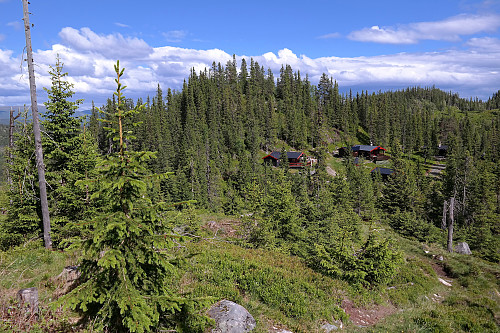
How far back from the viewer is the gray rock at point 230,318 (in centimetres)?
830

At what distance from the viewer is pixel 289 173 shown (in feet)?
245

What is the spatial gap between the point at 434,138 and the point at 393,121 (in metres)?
20.5

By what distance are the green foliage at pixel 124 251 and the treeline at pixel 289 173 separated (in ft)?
2.16

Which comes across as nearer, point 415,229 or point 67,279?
point 67,279

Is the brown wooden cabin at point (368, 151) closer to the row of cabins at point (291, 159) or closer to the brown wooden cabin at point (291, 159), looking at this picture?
the row of cabins at point (291, 159)

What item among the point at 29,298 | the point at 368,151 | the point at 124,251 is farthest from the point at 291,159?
the point at 124,251

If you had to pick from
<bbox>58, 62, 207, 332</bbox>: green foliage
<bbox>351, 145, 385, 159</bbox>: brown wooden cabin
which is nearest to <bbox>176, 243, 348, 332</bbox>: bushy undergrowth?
<bbox>58, 62, 207, 332</bbox>: green foliage

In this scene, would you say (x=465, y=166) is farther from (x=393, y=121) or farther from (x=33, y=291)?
(x=33, y=291)

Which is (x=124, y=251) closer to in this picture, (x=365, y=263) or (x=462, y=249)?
(x=365, y=263)

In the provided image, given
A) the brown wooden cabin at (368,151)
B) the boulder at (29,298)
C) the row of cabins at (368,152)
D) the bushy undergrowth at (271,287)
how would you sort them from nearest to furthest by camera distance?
1. the boulder at (29,298)
2. the bushy undergrowth at (271,287)
3. the row of cabins at (368,152)
4. the brown wooden cabin at (368,151)

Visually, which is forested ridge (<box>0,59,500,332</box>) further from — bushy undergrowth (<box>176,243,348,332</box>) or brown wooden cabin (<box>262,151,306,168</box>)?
brown wooden cabin (<box>262,151,306,168</box>)

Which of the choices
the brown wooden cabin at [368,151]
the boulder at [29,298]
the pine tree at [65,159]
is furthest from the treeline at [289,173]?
the brown wooden cabin at [368,151]

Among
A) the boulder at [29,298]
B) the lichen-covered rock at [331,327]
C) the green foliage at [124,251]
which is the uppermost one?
the green foliage at [124,251]

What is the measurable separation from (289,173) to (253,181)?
11.8 metres
